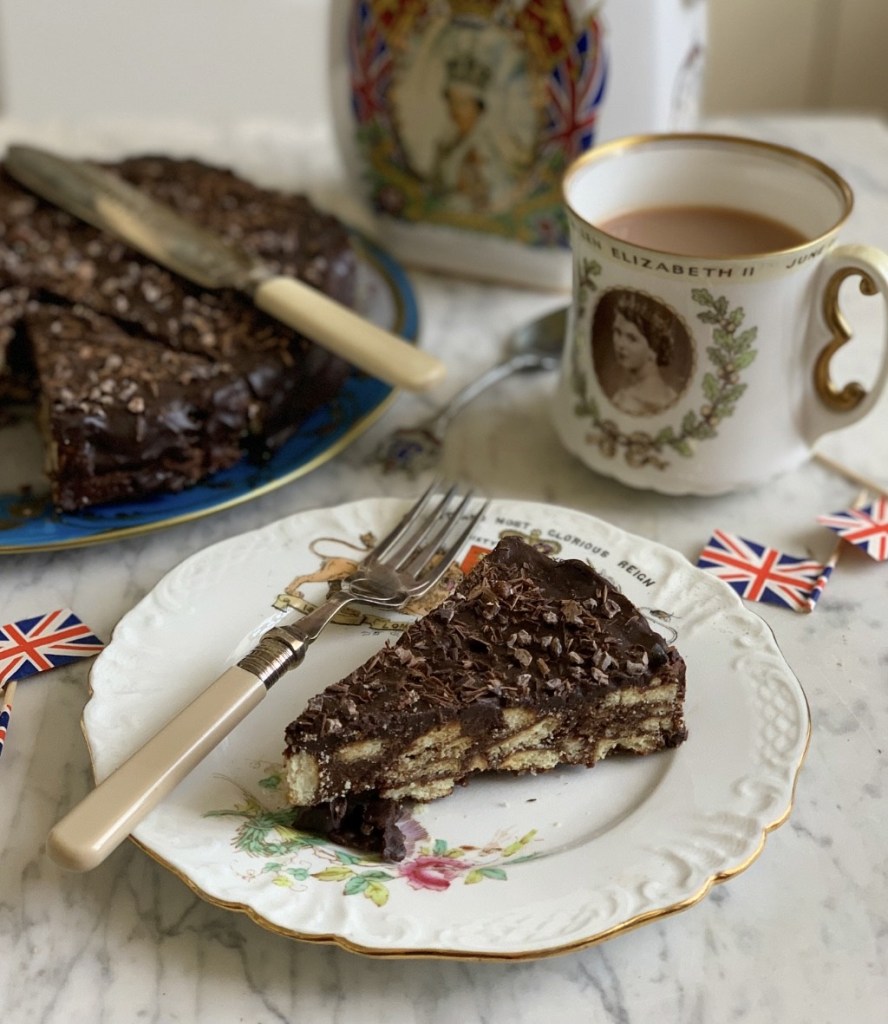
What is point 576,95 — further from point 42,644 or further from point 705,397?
point 42,644

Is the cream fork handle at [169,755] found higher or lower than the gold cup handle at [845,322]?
lower

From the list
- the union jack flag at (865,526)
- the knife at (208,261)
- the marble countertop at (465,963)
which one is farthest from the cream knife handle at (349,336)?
the union jack flag at (865,526)

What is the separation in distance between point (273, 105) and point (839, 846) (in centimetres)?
253

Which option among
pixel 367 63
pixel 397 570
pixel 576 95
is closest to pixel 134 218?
pixel 367 63

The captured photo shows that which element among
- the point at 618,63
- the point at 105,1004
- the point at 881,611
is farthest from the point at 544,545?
the point at 618,63

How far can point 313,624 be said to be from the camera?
1149mm

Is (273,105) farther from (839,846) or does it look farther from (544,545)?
(839,846)

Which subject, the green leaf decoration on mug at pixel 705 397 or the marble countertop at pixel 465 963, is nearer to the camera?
the marble countertop at pixel 465 963

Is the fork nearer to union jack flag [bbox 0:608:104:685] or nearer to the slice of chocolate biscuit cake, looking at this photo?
the slice of chocolate biscuit cake

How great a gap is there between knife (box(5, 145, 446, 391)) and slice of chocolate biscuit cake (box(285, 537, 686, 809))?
39cm

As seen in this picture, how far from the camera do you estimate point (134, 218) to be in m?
1.67

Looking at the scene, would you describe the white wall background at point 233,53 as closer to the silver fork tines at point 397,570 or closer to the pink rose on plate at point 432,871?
the silver fork tines at point 397,570

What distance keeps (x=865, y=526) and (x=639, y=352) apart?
335mm

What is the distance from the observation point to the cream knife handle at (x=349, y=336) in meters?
1.38
